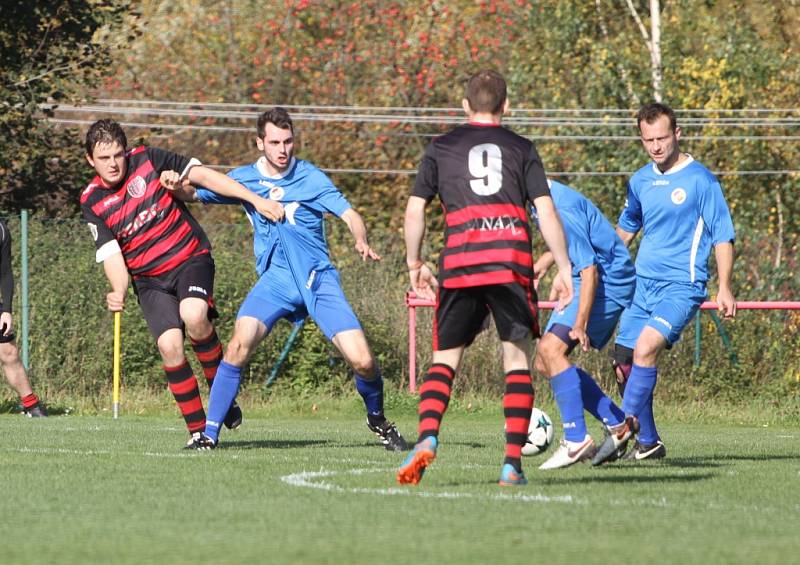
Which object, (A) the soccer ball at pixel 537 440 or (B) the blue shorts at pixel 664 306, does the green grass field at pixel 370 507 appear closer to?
(A) the soccer ball at pixel 537 440

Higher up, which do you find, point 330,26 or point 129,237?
point 330,26

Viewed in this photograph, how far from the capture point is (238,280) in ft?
58.8

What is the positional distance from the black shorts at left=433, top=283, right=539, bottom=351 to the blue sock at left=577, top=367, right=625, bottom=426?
5.95ft

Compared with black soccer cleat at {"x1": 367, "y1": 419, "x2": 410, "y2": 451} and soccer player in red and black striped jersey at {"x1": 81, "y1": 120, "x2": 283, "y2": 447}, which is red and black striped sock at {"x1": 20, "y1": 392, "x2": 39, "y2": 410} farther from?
black soccer cleat at {"x1": 367, "y1": 419, "x2": 410, "y2": 451}

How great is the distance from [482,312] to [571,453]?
4.07ft

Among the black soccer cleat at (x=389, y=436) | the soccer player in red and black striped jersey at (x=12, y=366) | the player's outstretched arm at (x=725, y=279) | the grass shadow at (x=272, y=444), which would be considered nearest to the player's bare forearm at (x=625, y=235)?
the player's outstretched arm at (x=725, y=279)

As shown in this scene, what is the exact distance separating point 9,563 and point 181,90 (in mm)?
27242

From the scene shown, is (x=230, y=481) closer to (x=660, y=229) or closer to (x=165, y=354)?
(x=165, y=354)

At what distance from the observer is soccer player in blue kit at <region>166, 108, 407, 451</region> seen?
9.88 meters

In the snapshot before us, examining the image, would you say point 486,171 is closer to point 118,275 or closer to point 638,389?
point 638,389

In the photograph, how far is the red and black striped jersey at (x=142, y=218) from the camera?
9859 mm

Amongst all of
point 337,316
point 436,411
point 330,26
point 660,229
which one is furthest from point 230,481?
point 330,26

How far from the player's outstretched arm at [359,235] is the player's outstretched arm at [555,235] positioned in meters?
2.23

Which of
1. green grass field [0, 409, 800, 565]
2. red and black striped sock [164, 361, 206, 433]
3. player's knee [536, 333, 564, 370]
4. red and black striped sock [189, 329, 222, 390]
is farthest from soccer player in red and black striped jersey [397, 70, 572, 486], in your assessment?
red and black striped sock [189, 329, 222, 390]
